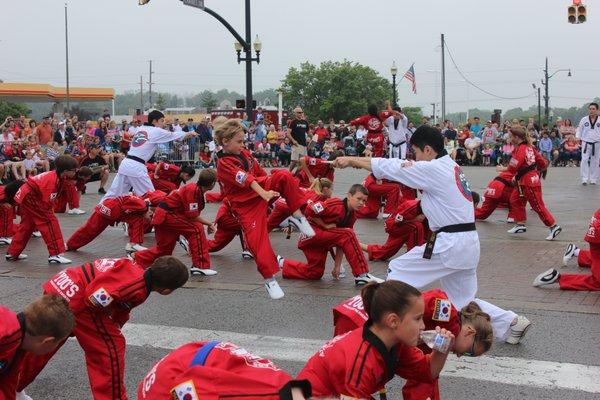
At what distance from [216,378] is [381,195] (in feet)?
33.6

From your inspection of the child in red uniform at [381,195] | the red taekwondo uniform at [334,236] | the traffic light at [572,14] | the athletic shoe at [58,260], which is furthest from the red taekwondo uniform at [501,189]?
the traffic light at [572,14]

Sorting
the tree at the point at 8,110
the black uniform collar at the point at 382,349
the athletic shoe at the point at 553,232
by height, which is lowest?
the athletic shoe at the point at 553,232

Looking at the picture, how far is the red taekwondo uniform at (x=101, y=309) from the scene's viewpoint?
4.54m

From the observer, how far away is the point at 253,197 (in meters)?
7.69

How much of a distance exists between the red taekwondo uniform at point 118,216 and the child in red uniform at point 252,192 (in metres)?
2.50

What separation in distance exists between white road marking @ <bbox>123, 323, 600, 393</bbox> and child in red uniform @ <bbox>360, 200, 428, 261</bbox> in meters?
2.89

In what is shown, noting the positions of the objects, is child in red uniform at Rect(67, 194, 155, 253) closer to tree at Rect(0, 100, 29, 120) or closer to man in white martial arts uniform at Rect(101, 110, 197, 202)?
man in white martial arts uniform at Rect(101, 110, 197, 202)

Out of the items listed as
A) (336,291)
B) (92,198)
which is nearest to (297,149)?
(92,198)

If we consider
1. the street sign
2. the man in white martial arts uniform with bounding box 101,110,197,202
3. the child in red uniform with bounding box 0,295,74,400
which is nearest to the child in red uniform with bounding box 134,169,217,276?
the man in white martial arts uniform with bounding box 101,110,197,202

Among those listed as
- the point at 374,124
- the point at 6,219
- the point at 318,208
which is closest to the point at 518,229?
the point at 318,208

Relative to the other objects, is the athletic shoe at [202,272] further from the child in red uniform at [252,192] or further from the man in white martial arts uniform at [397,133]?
the man in white martial arts uniform at [397,133]

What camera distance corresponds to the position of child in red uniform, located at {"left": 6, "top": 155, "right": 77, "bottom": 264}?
9.39 m

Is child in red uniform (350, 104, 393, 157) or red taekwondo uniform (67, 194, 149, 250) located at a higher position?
child in red uniform (350, 104, 393, 157)

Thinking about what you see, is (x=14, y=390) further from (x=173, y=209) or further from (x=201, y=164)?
(x=201, y=164)
